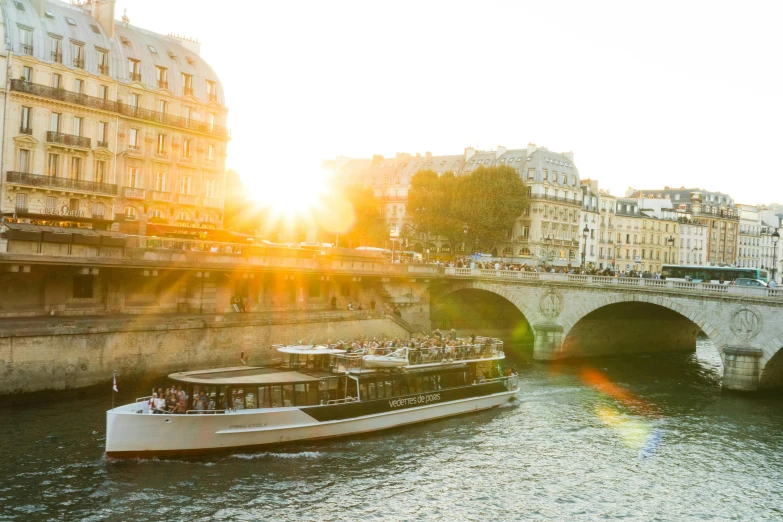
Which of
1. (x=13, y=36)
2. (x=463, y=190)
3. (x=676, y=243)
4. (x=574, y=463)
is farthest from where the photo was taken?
(x=676, y=243)

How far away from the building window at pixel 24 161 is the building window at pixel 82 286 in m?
17.5

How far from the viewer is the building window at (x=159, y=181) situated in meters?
72.9

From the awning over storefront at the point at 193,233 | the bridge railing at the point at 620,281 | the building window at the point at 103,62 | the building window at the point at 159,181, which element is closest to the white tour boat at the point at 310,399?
the bridge railing at the point at 620,281

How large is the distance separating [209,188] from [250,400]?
4518cm

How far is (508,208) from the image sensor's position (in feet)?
357

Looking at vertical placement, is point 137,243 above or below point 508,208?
below

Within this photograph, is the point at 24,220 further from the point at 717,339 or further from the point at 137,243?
the point at 717,339

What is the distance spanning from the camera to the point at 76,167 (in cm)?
6662

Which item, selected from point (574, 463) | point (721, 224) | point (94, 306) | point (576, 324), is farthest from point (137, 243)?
point (721, 224)

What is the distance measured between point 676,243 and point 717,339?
9545 cm

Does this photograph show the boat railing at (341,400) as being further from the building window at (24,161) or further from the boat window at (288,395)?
the building window at (24,161)

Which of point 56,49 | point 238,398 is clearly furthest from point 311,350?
point 56,49

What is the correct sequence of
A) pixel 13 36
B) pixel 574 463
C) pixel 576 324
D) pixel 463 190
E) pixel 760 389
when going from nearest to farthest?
pixel 574 463 → pixel 760 389 → pixel 13 36 → pixel 576 324 → pixel 463 190

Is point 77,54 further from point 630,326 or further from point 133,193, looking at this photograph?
point 630,326
